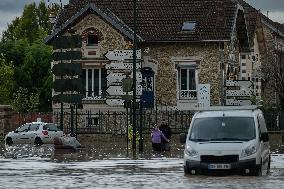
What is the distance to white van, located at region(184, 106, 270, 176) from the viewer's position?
87.6 feet

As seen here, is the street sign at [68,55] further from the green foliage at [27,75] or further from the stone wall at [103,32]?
the green foliage at [27,75]

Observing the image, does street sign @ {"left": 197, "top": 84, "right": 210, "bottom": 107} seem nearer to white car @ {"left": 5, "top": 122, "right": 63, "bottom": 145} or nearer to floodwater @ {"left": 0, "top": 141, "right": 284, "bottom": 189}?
white car @ {"left": 5, "top": 122, "right": 63, "bottom": 145}

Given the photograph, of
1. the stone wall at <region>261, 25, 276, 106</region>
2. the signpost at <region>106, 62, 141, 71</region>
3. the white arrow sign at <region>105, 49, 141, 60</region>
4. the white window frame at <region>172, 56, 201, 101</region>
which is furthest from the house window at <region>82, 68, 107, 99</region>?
the stone wall at <region>261, 25, 276, 106</region>

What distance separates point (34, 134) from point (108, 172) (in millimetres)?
28609

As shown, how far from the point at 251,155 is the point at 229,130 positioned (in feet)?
5.52

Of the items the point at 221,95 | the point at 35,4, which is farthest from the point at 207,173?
the point at 35,4

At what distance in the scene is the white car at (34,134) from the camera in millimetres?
57750

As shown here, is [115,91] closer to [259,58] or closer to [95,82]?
[95,82]

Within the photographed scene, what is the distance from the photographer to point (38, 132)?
58.5 meters

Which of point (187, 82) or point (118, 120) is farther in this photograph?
point (187, 82)

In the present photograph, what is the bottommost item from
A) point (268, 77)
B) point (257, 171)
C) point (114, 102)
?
point (257, 171)

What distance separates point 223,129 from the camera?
2822 centimetres

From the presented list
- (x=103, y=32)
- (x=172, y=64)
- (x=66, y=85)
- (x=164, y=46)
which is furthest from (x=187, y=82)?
(x=66, y=85)

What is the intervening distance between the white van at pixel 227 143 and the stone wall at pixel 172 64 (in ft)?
118
